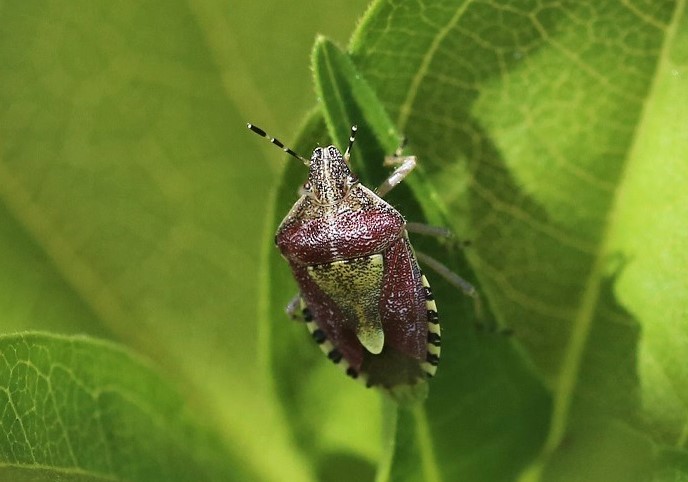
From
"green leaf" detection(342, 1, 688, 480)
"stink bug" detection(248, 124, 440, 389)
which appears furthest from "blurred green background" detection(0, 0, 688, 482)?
"stink bug" detection(248, 124, 440, 389)

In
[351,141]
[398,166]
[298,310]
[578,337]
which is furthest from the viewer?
[298,310]

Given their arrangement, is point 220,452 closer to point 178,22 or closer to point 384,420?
point 384,420

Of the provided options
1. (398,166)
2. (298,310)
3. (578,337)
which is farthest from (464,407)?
(398,166)

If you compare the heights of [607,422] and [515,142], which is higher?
[515,142]

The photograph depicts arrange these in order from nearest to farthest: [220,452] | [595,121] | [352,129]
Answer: [352,129], [595,121], [220,452]

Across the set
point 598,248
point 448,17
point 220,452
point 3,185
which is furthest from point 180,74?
point 598,248

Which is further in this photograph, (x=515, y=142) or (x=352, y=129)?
(x=515, y=142)

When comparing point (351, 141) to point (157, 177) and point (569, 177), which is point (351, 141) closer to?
point (569, 177)
